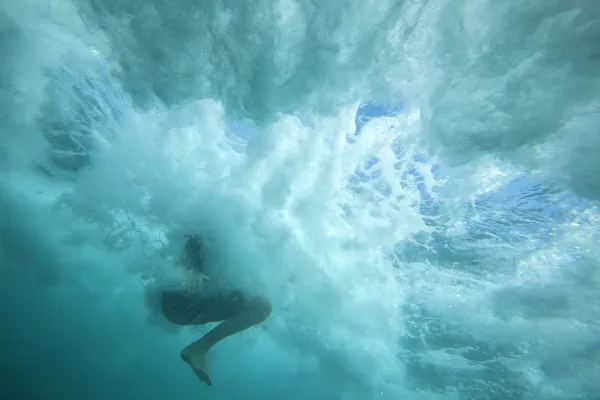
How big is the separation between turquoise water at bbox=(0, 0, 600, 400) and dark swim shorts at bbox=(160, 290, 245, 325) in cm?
246

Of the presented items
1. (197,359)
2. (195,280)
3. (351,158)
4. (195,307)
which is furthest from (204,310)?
(351,158)

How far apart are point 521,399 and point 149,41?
93.9 ft

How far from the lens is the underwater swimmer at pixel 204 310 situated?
8758 mm

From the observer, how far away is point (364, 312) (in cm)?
1836

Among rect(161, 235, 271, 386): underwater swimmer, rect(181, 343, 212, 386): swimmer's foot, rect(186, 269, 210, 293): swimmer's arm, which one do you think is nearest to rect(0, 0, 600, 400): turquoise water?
rect(186, 269, 210, 293): swimmer's arm

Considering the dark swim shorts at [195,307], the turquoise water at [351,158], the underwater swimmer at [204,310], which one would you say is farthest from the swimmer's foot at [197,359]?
the turquoise water at [351,158]

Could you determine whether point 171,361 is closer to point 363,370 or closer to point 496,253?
point 363,370

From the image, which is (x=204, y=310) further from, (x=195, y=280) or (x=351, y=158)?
(x=351, y=158)

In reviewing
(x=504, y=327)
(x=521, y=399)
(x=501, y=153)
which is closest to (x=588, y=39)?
(x=501, y=153)

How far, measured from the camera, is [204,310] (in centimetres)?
1071

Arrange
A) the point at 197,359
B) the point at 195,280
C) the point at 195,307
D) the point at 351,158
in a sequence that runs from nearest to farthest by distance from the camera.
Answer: the point at 197,359
the point at 351,158
the point at 195,307
the point at 195,280

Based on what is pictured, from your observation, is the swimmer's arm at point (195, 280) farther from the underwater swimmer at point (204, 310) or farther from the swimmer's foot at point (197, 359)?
the swimmer's foot at point (197, 359)

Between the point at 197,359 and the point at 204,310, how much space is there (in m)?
2.23

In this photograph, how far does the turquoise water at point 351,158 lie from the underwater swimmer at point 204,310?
209 cm
